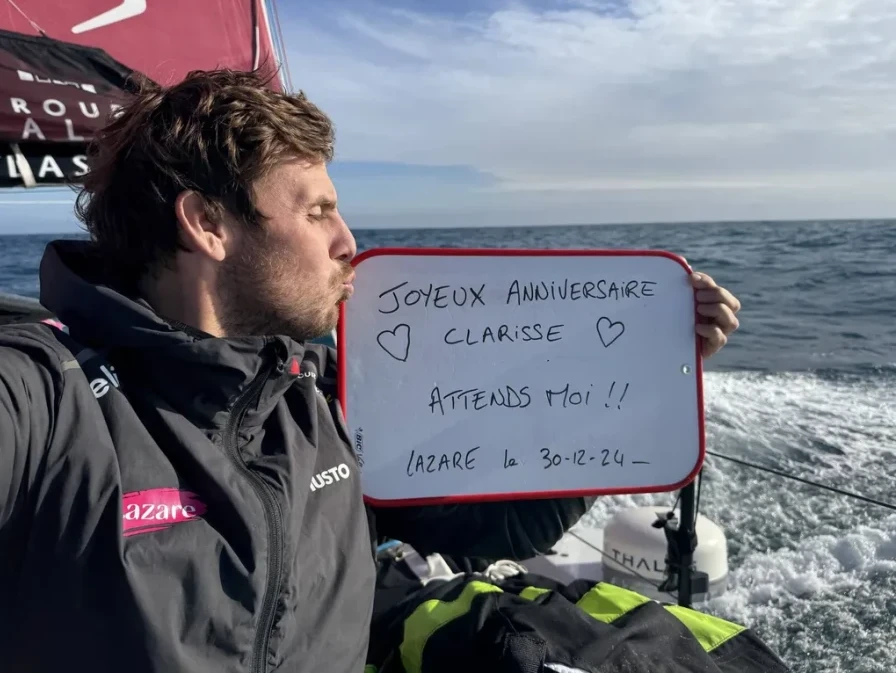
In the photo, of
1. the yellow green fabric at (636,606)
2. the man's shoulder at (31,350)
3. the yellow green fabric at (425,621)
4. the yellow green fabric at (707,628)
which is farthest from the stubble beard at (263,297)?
the yellow green fabric at (707,628)

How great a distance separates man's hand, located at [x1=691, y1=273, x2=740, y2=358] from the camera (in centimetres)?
185

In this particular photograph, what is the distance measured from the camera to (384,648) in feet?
5.43

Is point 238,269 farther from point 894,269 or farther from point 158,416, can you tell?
point 894,269

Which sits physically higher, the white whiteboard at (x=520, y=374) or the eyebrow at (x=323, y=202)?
the eyebrow at (x=323, y=202)

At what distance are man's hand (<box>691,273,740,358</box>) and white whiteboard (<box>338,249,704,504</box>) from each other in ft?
0.09

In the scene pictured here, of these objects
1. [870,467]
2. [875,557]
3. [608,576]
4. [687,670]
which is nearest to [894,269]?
[870,467]

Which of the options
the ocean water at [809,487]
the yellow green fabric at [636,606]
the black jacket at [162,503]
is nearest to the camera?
the black jacket at [162,503]

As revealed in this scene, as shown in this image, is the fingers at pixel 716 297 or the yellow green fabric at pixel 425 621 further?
the fingers at pixel 716 297

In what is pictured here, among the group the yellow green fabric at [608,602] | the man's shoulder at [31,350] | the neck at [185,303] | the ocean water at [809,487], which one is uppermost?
the neck at [185,303]

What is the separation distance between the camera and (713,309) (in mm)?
1847

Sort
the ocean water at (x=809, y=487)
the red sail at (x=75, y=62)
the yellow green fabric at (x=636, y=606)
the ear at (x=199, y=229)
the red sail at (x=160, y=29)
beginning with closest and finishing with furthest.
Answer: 1. the ear at (x=199, y=229)
2. the yellow green fabric at (x=636, y=606)
3. the red sail at (x=75, y=62)
4. the ocean water at (x=809, y=487)
5. the red sail at (x=160, y=29)

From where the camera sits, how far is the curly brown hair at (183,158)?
4.63ft

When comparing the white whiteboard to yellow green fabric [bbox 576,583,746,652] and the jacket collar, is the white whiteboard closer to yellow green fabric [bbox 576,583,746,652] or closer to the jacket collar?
yellow green fabric [bbox 576,583,746,652]

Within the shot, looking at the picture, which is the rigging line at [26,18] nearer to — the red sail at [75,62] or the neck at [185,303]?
the red sail at [75,62]
